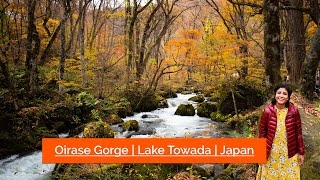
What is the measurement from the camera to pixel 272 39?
7.01 metres

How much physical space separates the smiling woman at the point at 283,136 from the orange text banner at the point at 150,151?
945mm

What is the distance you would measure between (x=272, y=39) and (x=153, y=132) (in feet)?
20.0

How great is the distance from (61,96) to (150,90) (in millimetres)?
6347

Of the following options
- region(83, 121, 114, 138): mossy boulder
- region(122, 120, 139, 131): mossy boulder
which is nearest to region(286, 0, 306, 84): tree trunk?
region(122, 120, 139, 131): mossy boulder

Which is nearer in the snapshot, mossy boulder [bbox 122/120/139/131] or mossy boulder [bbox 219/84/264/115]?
mossy boulder [bbox 122/120/139/131]

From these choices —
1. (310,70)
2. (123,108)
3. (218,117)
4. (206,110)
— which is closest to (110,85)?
(123,108)

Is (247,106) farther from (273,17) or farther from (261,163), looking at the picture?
(261,163)

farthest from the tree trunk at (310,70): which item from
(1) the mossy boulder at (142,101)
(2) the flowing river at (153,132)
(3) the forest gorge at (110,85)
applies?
(1) the mossy boulder at (142,101)

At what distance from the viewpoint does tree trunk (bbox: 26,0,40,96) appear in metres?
9.39

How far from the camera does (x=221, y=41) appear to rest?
13492 millimetres

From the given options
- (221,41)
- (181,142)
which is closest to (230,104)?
(221,41)

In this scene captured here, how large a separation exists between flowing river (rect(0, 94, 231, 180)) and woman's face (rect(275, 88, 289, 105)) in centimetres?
484

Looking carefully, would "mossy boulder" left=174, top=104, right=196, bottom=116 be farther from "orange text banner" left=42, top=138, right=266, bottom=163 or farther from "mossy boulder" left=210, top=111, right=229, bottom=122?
"orange text banner" left=42, top=138, right=266, bottom=163

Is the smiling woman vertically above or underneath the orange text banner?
above
